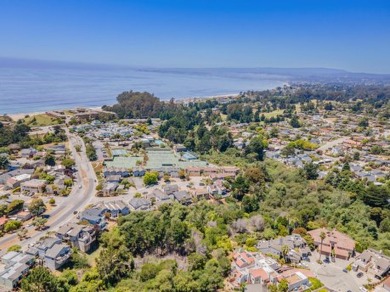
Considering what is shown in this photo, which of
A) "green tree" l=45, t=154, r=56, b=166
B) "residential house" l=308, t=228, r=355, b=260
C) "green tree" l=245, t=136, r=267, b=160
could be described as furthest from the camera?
"green tree" l=245, t=136, r=267, b=160

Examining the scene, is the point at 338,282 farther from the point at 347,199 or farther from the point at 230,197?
the point at 230,197

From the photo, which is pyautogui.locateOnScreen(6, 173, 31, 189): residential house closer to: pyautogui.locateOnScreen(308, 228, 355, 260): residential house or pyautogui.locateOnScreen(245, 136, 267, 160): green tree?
pyautogui.locateOnScreen(245, 136, 267, 160): green tree

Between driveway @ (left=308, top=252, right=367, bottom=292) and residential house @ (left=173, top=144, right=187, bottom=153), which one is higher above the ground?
driveway @ (left=308, top=252, right=367, bottom=292)

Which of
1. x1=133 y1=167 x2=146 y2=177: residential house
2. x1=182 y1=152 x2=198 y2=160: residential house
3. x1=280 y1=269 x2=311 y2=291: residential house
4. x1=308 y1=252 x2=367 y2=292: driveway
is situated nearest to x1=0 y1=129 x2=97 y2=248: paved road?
x1=133 y1=167 x2=146 y2=177: residential house

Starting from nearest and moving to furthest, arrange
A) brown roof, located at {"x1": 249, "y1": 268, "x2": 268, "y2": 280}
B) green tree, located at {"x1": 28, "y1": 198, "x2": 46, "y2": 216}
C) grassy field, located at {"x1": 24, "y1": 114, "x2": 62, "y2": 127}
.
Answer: brown roof, located at {"x1": 249, "y1": 268, "x2": 268, "y2": 280}, green tree, located at {"x1": 28, "y1": 198, "x2": 46, "y2": 216}, grassy field, located at {"x1": 24, "y1": 114, "x2": 62, "y2": 127}

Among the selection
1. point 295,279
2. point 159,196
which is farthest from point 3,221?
point 295,279

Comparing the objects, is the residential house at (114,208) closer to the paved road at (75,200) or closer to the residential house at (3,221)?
the paved road at (75,200)

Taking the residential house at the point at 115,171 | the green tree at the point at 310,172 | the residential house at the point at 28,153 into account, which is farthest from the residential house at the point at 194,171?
the residential house at the point at 28,153
